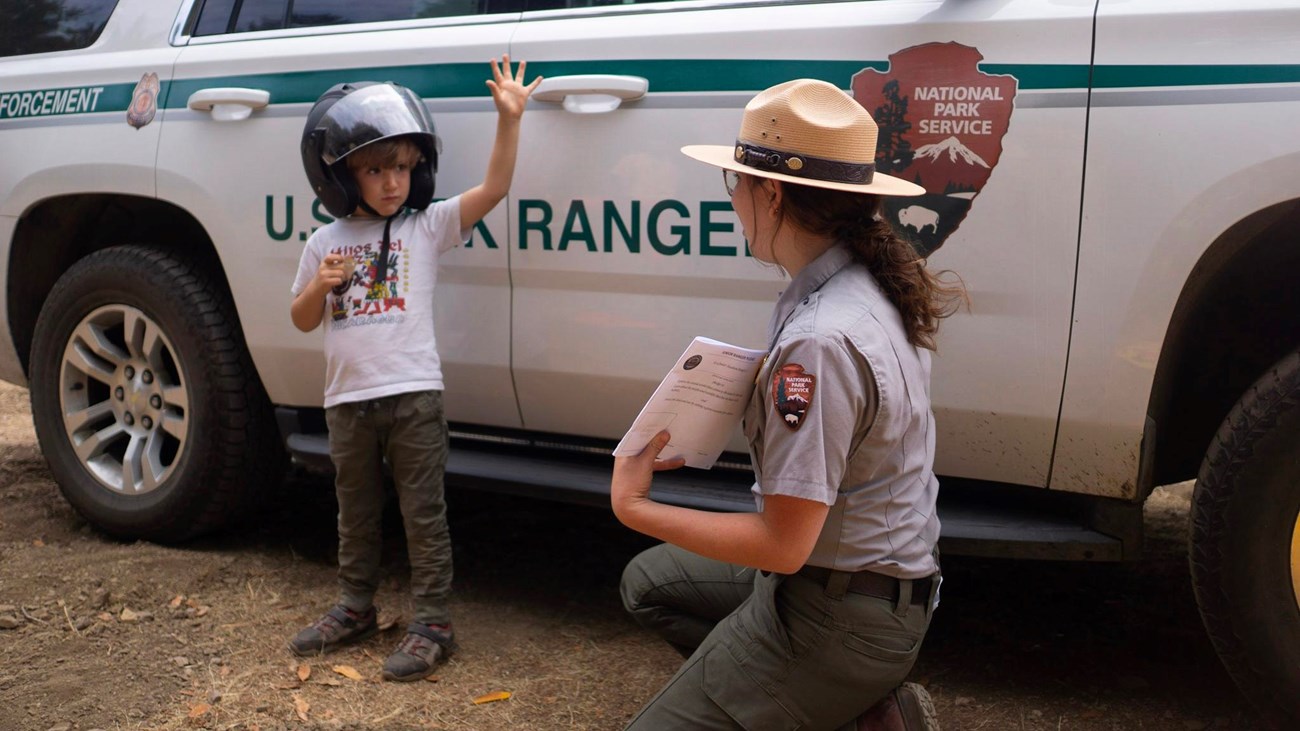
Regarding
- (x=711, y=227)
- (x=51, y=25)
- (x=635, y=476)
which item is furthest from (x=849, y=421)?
(x=51, y=25)

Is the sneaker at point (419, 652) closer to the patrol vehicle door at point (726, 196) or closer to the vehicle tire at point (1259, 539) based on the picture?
the patrol vehicle door at point (726, 196)

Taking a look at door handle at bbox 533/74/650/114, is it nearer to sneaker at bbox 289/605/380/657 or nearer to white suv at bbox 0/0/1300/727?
white suv at bbox 0/0/1300/727

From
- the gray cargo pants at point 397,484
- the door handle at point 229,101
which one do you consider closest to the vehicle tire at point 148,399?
the door handle at point 229,101

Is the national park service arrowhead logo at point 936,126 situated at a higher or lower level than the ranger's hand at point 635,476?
higher

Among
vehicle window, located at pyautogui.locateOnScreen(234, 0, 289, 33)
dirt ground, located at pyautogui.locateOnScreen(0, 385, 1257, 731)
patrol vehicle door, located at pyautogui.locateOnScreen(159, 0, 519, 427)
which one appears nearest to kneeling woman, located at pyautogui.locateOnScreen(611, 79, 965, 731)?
dirt ground, located at pyautogui.locateOnScreen(0, 385, 1257, 731)

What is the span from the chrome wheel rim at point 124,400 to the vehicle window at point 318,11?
929mm

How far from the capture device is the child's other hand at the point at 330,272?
3.21m

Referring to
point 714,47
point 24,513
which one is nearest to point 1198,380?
point 714,47

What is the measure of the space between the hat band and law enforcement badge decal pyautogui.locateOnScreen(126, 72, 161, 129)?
2.43m

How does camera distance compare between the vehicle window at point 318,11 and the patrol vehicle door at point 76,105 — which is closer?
the vehicle window at point 318,11

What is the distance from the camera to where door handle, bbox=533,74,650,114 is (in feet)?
10.4

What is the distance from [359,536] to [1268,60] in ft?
7.93

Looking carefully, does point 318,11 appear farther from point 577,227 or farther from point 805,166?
point 805,166

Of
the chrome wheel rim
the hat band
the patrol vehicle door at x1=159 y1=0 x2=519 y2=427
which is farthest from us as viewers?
the chrome wheel rim
